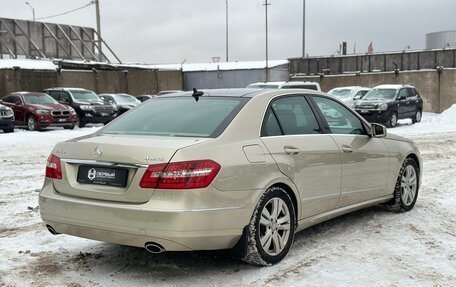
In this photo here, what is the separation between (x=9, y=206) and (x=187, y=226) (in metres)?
4.11

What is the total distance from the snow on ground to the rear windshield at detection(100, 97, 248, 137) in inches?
45.1

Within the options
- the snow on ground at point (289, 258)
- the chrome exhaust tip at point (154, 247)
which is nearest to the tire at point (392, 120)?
the snow on ground at point (289, 258)

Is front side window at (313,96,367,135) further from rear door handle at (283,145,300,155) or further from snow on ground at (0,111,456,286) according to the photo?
snow on ground at (0,111,456,286)

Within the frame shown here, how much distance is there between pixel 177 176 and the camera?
408cm

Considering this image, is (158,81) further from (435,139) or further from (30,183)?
(30,183)

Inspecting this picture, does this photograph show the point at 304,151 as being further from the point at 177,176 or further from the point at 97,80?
the point at 97,80

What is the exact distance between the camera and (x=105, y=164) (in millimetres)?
4328

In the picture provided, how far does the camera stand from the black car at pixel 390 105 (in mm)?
21984

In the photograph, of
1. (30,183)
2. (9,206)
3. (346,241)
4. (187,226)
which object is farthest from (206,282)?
(30,183)

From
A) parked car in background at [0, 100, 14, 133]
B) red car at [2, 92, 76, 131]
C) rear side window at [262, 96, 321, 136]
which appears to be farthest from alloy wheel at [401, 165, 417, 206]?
red car at [2, 92, 76, 131]

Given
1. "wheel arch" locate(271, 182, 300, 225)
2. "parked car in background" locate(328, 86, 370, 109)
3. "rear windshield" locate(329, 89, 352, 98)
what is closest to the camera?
"wheel arch" locate(271, 182, 300, 225)

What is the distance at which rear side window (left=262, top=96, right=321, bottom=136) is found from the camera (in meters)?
4.98

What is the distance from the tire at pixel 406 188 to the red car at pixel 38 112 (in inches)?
652

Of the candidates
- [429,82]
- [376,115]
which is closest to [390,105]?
[376,115]
